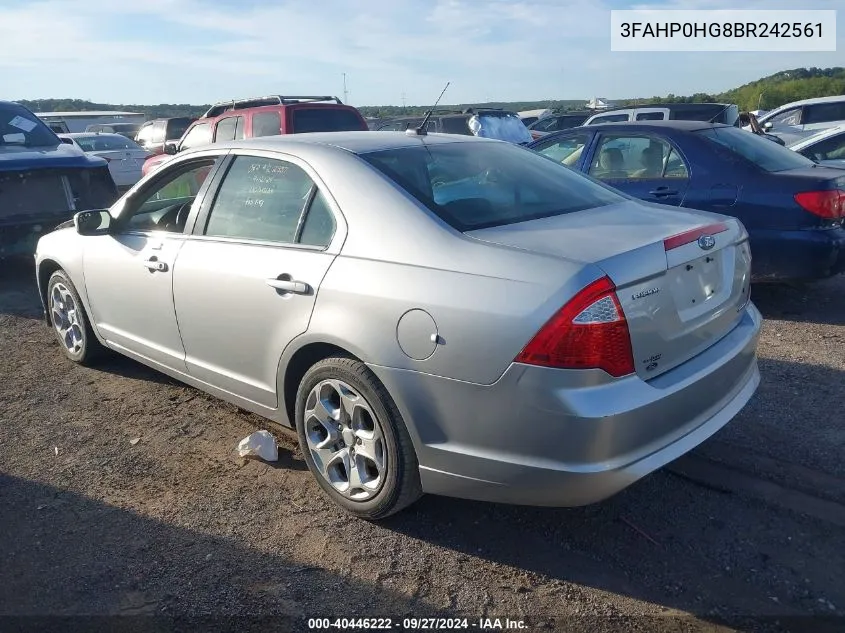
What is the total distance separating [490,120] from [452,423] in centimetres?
1326

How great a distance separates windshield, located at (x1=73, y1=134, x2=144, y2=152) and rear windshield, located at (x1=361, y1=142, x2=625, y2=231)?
13.7 metres

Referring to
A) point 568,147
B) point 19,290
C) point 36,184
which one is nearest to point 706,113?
point 568,147

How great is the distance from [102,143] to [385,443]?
14875 millimetres

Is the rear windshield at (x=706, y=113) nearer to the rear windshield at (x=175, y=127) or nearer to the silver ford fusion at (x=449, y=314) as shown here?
the silver ford fusion at (x=449, y=314)

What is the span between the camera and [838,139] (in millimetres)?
8891

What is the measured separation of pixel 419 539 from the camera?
3.13 meters

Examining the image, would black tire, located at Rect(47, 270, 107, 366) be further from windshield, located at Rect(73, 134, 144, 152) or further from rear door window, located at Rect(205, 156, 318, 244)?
windshield, located at Rect(73, 134, 144, 152)

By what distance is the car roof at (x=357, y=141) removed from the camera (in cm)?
361

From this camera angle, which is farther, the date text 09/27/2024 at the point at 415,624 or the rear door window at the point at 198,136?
the rear door window at the point at 198,136

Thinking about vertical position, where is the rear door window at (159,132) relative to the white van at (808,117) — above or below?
above

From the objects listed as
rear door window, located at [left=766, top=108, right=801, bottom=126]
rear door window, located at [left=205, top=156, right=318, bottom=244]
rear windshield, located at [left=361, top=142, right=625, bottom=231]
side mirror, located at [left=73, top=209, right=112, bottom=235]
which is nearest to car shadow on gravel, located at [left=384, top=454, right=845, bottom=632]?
rear windshield, located at [left=361, top=142, right=625, bottom=231]

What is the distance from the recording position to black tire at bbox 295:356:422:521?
117 inches

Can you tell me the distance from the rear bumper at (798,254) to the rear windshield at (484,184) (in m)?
2.52

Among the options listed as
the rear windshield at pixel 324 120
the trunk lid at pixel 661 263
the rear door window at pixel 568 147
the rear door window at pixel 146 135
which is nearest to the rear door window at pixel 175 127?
the rear door window at pixel 146 135
